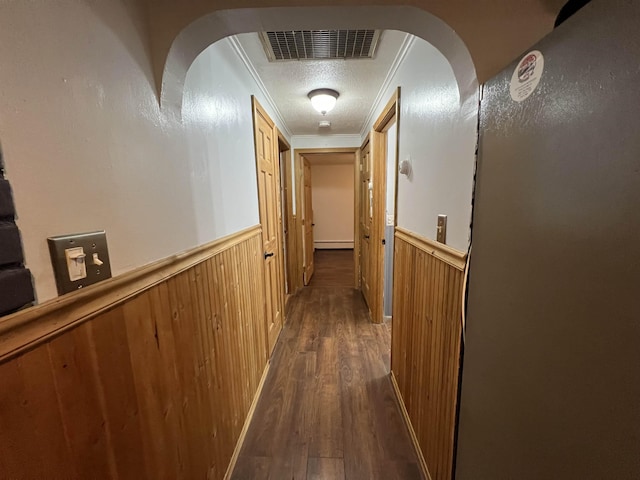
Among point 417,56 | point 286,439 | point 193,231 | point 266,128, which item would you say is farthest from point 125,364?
point 266,128

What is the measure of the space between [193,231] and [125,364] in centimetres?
51

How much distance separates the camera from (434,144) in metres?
1.22

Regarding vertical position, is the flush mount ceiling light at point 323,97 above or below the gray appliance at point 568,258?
above

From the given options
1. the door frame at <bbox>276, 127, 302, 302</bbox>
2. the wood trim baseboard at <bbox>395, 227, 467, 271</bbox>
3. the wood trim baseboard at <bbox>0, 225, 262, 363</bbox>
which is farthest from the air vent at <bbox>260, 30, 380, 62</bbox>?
the door frame at <bbox>276, 127, 302, 302</bbox>

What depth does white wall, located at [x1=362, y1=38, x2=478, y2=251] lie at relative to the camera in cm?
93

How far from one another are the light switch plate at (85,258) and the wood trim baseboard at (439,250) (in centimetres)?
107

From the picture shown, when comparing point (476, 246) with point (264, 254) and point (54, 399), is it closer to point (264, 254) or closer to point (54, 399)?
point (54, 399)

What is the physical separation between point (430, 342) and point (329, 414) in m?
0.91

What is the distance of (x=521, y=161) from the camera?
0.60 metres

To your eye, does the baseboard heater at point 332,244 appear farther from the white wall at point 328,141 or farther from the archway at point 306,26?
the archway at point 306,26

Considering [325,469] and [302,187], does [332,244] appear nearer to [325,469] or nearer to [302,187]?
[302,187]

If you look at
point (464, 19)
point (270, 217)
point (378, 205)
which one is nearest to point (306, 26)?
point (464, 19)

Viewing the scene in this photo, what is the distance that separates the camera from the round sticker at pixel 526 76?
21.6 inches

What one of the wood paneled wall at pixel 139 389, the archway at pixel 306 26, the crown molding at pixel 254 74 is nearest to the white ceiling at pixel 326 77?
the crown molding at pixel 254 74
